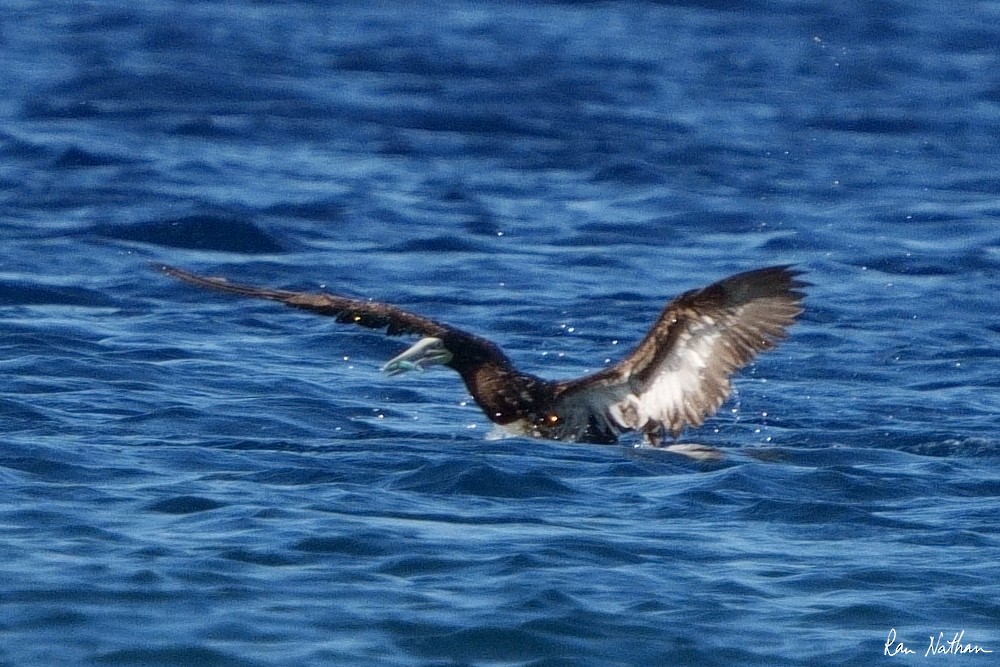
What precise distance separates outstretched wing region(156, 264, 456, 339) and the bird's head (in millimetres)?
52

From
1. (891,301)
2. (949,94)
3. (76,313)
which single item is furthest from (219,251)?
(949,94)

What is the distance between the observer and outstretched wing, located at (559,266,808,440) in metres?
8.04

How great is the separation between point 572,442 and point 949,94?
37.5 feet

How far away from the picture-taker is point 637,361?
8211 mm

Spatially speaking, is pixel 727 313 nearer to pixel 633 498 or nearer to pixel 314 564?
pixel 633 498

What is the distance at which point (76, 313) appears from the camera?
36.9ft

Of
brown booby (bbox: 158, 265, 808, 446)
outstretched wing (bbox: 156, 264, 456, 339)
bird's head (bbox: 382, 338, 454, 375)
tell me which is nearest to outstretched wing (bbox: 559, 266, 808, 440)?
brown booby (bbox: 158, 265, 808, 446)

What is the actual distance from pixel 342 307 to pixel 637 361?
1.37 m

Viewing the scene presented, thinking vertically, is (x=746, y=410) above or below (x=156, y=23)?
below
